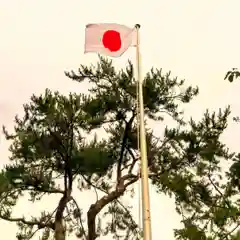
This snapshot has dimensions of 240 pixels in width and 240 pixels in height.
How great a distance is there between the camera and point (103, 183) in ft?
59.8

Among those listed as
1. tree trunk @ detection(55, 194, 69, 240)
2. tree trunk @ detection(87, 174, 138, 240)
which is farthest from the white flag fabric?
tree trunk @ detection(55, 194, 69, 240)

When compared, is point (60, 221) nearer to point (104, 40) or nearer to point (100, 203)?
point (100, 203)

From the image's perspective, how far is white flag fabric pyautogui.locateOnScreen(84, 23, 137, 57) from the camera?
11.0 m

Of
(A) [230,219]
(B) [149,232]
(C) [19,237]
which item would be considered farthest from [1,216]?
(B) [149,232]

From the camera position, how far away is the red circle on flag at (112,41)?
10969 millimetres

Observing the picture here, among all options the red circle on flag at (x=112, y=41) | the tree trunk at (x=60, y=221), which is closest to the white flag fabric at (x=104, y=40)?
the red circle on flag at (x=112, y=41)

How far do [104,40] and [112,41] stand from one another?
6.7 inches

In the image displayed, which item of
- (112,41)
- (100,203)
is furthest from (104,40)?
(100,203)

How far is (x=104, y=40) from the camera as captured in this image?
36.0 feet

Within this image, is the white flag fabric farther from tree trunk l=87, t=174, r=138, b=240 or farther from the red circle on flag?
tree trunk l=87, t=174, r=138, b=240

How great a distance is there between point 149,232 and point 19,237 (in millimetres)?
11343

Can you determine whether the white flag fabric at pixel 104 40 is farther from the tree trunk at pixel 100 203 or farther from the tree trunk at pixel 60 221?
the tree trunk at pixel 60 221

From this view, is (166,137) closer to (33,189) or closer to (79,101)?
(79,101)

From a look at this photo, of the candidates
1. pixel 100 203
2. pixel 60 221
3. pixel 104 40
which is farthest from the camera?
pixel 60 221
